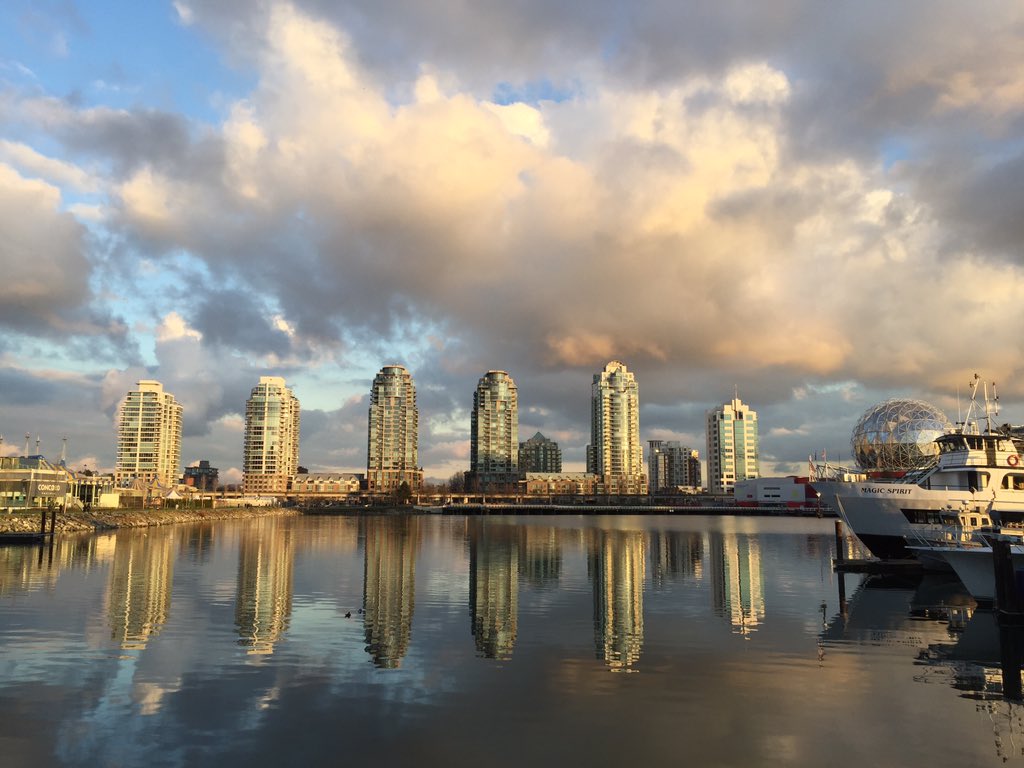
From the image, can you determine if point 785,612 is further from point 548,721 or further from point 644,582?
point 548,721

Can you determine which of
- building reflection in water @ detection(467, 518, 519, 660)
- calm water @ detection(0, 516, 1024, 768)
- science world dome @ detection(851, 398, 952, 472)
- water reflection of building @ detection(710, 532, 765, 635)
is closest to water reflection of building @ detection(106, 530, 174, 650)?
calm water @ detection(0, 516, 1024, 768)

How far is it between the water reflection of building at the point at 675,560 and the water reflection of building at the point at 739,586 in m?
1.88

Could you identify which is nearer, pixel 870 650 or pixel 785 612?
pixel 870 650

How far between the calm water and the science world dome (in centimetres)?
5425

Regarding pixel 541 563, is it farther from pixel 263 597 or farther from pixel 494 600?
pixel 263 597

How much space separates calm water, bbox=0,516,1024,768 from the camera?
20.2 meters

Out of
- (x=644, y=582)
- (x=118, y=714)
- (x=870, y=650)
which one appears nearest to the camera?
(x=118, y=714)

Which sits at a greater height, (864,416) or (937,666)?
(864,416)

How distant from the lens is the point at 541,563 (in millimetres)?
72625

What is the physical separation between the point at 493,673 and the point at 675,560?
174 feet

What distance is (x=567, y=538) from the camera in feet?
378

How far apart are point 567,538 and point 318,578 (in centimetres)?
6261

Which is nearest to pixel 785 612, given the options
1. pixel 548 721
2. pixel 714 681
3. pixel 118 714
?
pixel 714 681

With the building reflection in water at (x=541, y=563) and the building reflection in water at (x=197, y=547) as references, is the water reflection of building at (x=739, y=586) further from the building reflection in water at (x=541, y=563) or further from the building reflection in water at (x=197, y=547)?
the building reflection in water at (x=197, y=547)
